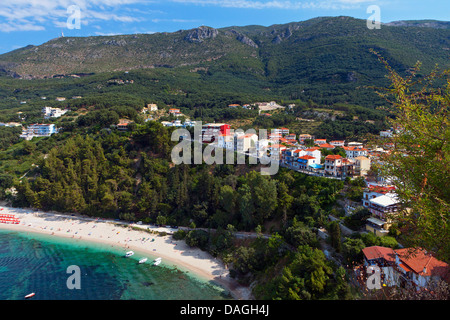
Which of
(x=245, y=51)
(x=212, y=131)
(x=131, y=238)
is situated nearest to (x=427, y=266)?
(x=131, y=238)

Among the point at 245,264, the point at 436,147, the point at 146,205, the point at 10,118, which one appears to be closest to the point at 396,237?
the point at 245,264

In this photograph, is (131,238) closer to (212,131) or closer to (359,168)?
(212,131)

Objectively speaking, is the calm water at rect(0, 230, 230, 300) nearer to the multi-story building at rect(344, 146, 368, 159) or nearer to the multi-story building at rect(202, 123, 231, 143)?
the multi-story building at rect(202, 123, 231, 143)

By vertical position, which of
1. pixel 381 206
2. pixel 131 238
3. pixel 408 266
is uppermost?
pixel 381 206

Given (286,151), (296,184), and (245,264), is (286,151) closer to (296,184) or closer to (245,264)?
(296,184)

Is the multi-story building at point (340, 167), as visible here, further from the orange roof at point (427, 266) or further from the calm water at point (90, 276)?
the calm water at point (90, 276)
